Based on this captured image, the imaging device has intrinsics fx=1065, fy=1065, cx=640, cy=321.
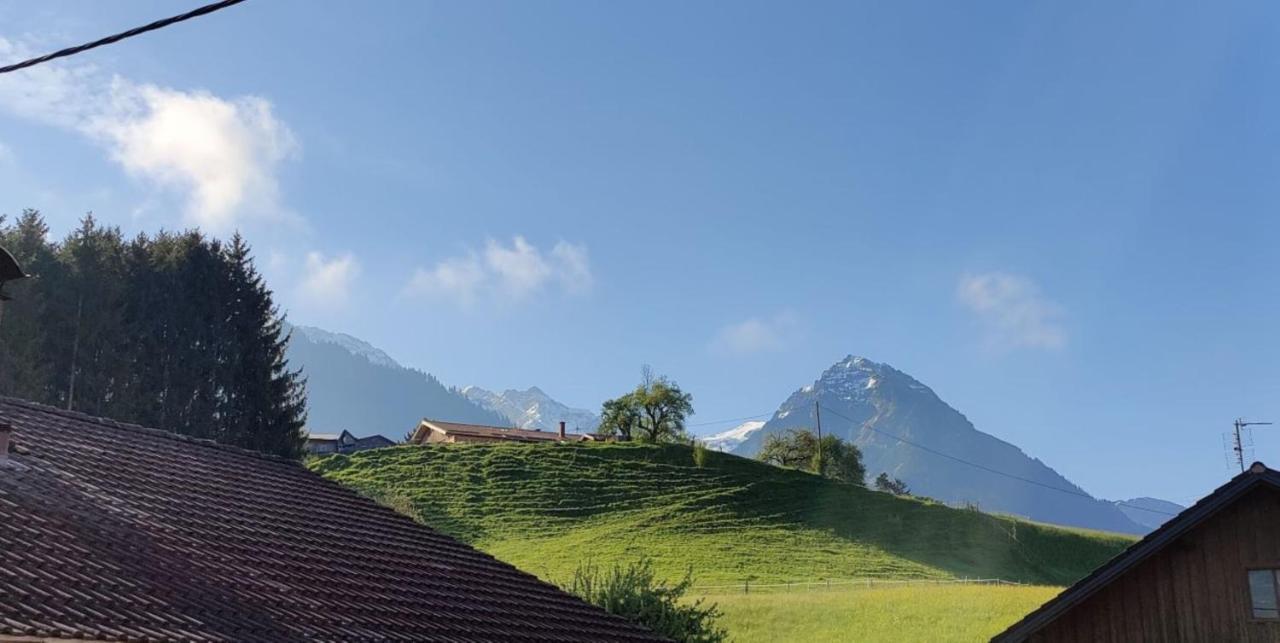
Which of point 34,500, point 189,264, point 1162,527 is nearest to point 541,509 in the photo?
point 189,264

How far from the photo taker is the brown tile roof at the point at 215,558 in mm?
7598

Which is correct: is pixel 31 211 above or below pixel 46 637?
above

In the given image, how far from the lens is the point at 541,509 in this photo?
222 feet

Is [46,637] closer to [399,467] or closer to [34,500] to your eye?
[34,500]

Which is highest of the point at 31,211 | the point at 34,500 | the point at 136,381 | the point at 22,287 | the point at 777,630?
the point at 31,211

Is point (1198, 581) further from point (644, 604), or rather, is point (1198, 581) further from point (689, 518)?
point (689, 518)

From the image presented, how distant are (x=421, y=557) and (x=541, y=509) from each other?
5569cm

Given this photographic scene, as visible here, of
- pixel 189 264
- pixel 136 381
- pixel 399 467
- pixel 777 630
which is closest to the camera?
pixel 777 630

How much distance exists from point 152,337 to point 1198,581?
4564 cm

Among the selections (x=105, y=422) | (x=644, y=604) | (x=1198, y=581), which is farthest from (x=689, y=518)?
(x=105, y=422)

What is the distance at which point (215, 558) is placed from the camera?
970 centimetres

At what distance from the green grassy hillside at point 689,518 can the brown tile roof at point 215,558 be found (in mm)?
35093

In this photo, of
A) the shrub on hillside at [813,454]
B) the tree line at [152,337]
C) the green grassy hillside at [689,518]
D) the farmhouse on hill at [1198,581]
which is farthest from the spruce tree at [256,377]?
the shrub on hillside at [813,454]

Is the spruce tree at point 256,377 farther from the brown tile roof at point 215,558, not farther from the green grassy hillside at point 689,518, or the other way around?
the brown tile roof at point 215,558
